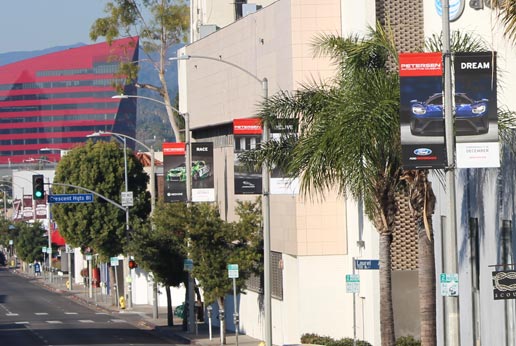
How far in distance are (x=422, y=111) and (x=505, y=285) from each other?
136 inches

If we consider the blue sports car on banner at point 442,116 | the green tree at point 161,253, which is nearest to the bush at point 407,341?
the green tree at point 161,253

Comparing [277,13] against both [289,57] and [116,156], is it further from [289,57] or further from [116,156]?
[116,156]

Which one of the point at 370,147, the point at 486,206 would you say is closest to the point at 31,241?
the point at 486,206

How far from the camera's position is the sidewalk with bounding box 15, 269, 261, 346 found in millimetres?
51031

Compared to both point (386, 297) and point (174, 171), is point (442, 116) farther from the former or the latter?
point (174, 171)

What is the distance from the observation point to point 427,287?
2736 cm

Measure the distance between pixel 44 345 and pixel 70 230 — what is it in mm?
33085

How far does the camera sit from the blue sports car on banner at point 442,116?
71.3 feet

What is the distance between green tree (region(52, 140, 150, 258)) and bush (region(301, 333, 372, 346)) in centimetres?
3809

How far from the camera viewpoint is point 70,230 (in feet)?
270

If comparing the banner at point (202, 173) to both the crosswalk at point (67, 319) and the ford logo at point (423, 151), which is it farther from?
the ford logo at point (423, 151)

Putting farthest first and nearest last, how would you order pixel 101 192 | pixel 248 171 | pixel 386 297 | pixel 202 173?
pixel 101 192, pixel 202 173, pixel 248 171, pixel 386 297

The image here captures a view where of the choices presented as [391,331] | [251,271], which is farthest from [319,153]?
[251,271]

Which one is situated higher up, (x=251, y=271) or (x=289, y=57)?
(x=289, y=57)
